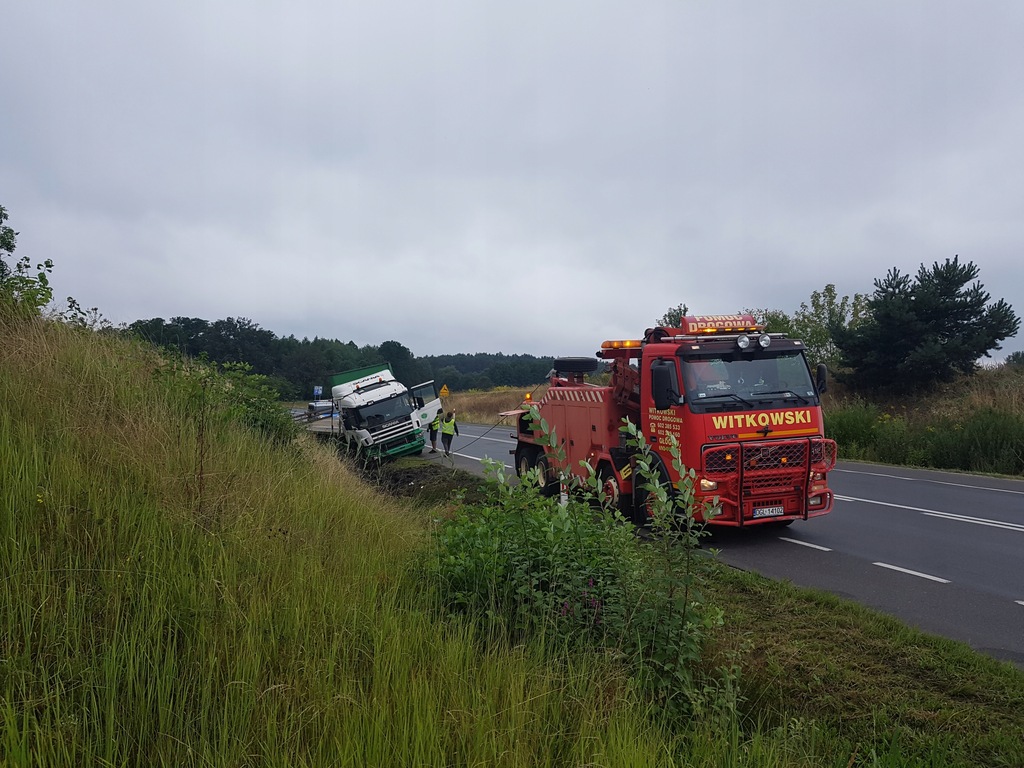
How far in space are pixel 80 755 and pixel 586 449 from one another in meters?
8.86

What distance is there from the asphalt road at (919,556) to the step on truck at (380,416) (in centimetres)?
1419

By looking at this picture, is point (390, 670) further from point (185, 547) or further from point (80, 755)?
point (185, 547)

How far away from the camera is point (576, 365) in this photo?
12.5 metres

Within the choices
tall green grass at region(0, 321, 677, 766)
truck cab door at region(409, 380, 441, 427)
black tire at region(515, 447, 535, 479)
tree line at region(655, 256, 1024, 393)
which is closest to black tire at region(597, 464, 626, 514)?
black tire at region(515, 447, 535, 479)

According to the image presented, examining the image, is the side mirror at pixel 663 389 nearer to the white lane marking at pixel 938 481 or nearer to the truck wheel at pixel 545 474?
the truck wheel at pixel 545 474

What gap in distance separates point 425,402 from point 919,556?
20.6 metres

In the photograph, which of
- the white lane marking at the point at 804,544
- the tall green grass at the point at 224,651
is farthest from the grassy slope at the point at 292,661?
the white lane marking at the point at 804,544

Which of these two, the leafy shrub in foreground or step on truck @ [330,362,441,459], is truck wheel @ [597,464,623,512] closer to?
the leafy shrub in foreground

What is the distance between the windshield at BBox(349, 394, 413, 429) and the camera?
76.4 feet

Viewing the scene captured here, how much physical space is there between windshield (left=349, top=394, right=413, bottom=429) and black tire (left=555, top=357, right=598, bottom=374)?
470 inches

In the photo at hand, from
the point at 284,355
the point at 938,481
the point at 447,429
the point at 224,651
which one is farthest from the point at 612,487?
the point at 284,355

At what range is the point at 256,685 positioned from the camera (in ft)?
9.48

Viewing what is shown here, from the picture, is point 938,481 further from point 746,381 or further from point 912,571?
point 912,571

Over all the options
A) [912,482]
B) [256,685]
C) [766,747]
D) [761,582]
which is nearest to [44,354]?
[256,685]
